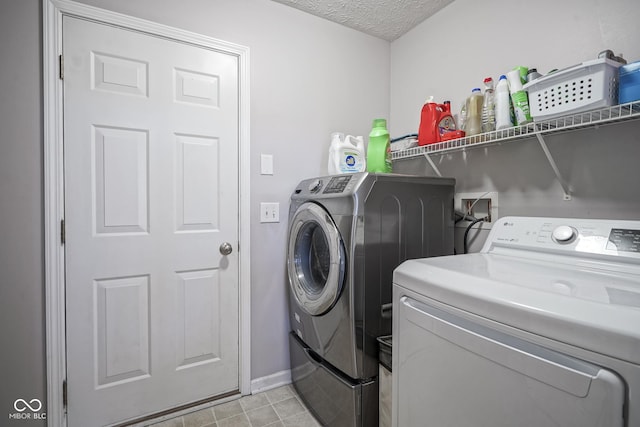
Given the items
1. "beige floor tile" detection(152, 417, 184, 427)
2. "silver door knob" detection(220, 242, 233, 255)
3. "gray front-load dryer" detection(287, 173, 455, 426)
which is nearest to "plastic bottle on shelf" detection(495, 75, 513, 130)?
"gray front-load dryer" detection(287, 173, 455, 426)

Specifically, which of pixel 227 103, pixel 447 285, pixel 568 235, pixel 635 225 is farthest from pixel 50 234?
pixel 635 225

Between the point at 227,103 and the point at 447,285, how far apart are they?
62.6 inches

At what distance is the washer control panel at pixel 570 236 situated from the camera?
98cm

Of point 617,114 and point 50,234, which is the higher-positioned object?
point 617,114

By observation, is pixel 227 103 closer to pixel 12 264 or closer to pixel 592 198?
pixel 12 264

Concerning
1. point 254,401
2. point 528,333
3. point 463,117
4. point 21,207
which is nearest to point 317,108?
point 463,117

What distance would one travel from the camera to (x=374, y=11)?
2.04 m

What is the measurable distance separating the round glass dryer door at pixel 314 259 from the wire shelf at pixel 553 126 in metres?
0.82

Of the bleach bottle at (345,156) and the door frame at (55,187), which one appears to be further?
the bleach bottle at (345,156)

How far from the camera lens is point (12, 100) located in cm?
136

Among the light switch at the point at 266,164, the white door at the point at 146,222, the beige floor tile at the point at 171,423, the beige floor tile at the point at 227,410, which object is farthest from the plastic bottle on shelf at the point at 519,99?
the beige floor tile at the point at 171,423

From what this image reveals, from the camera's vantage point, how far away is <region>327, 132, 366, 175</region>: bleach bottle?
1947mm

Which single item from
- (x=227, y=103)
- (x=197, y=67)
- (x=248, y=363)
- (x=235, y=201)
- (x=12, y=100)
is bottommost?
(x=248, y=363)

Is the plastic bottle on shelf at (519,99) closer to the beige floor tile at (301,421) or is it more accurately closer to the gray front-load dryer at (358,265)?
the gray front-load dryer at (358,265)
